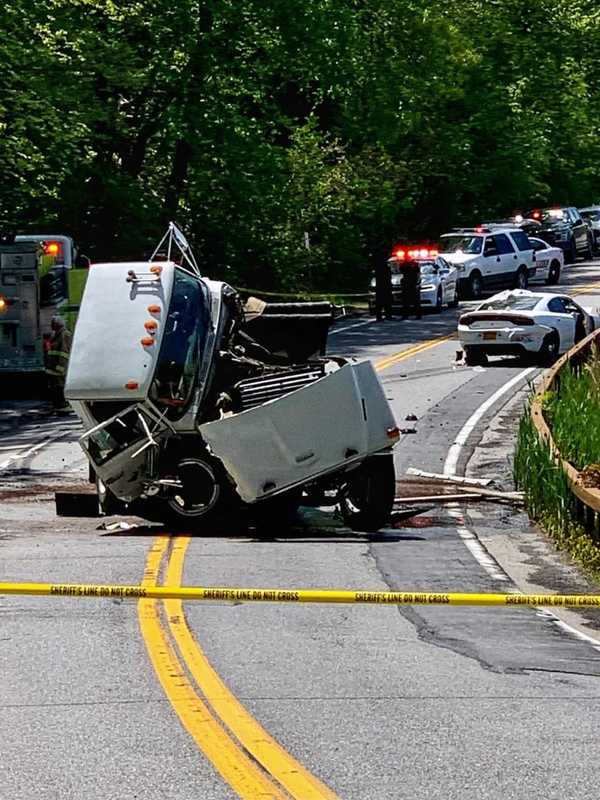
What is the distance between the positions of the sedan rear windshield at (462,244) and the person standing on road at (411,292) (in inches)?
189

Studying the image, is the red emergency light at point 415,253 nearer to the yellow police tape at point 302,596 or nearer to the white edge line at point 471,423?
the white edge line at point 471,423

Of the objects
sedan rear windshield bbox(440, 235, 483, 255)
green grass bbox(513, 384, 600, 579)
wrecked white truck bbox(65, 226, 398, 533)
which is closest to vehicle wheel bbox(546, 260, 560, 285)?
sedan rear windshield bbox(440, 235, 483, 255)

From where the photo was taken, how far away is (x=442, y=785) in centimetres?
707

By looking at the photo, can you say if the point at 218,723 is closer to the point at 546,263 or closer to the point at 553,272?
the point at 546,263

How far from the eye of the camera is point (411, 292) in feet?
147

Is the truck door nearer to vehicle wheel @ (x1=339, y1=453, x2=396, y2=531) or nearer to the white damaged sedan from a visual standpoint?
the white damaged sedan

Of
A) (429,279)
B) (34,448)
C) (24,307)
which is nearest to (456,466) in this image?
(34,448)

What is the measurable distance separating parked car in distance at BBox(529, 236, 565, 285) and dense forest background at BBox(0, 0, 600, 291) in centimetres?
428

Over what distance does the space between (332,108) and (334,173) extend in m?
4.27

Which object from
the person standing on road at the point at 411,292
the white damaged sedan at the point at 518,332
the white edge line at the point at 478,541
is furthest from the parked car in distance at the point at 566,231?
the white edge line at the point at 478,541

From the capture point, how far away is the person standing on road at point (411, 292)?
44219 mm

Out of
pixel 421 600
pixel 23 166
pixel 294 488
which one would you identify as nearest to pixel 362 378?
pixel 294 488

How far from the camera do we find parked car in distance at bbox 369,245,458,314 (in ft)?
150

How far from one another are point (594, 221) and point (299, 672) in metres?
62.1
